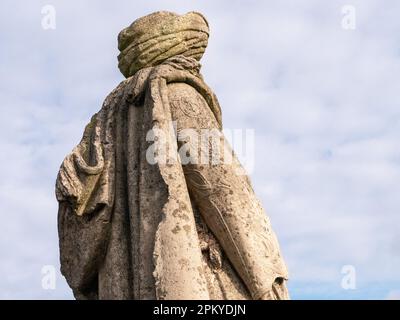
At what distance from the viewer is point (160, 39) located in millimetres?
10219

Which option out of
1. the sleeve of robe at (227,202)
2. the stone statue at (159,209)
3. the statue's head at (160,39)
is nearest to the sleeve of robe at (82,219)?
the stone statue at (159,209)

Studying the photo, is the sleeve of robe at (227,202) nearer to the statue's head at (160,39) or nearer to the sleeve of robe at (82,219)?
the statue's head at (160,39)

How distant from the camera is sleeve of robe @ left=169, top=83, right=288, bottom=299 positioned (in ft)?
30.0

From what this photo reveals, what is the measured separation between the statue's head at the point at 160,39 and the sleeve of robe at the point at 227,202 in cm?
62

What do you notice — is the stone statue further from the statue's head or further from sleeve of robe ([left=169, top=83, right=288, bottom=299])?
the statue's head

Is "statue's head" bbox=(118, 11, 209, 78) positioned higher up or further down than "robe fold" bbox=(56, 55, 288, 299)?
higher up

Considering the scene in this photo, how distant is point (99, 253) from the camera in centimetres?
946

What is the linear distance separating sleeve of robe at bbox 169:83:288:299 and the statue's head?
62 centimetres

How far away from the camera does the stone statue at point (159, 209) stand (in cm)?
897

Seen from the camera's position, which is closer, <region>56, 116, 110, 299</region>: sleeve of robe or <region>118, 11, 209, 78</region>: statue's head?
<region>56, 116, 110, 299</region>: sleeve of robe

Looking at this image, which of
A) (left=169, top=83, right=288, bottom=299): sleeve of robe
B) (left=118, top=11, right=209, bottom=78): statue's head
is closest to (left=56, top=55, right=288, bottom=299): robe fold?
(left=169, top=83, right=288, bottom=299): sleeve of robe

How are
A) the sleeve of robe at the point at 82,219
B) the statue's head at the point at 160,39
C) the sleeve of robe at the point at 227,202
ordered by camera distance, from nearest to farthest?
the sleeve of robe at the point at 227,202 → the sleeve of robe at the point at 82,219 → the statue's head at the point at 160,39
